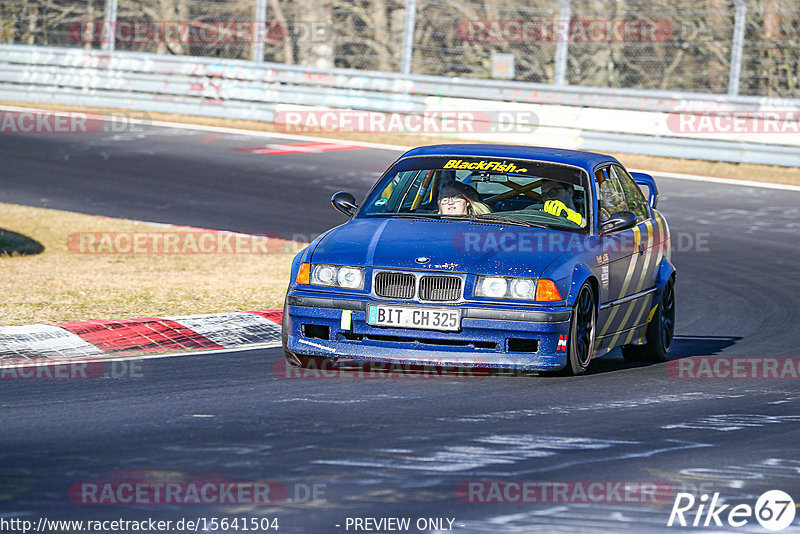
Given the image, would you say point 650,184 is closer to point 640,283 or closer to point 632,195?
point 632,195

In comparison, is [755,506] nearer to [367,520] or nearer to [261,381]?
[367,520]

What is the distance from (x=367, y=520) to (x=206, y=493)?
69cm

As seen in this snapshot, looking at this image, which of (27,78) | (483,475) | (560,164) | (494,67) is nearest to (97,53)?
(27,78)

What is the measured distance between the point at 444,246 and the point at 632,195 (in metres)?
2.37

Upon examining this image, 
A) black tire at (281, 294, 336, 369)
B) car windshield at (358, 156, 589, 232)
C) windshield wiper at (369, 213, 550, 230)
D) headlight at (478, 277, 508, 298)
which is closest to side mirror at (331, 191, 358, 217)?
car windshield at (358, 156, 589, 232)

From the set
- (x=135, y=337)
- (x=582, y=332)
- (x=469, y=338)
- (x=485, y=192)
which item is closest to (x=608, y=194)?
(x=485, y=192)

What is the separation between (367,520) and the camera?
483cm

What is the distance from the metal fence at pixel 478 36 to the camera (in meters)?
21.8

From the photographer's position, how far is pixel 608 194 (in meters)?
9.22

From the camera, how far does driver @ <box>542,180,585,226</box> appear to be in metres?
8.72

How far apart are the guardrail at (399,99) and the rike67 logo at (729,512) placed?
16.2m

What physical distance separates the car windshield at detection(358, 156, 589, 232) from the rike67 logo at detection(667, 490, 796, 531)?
3.51m

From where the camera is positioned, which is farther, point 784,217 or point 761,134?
point 761,134

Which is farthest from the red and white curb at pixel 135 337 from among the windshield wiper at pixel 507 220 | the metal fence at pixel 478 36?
the metal fence at pixel 478 36
